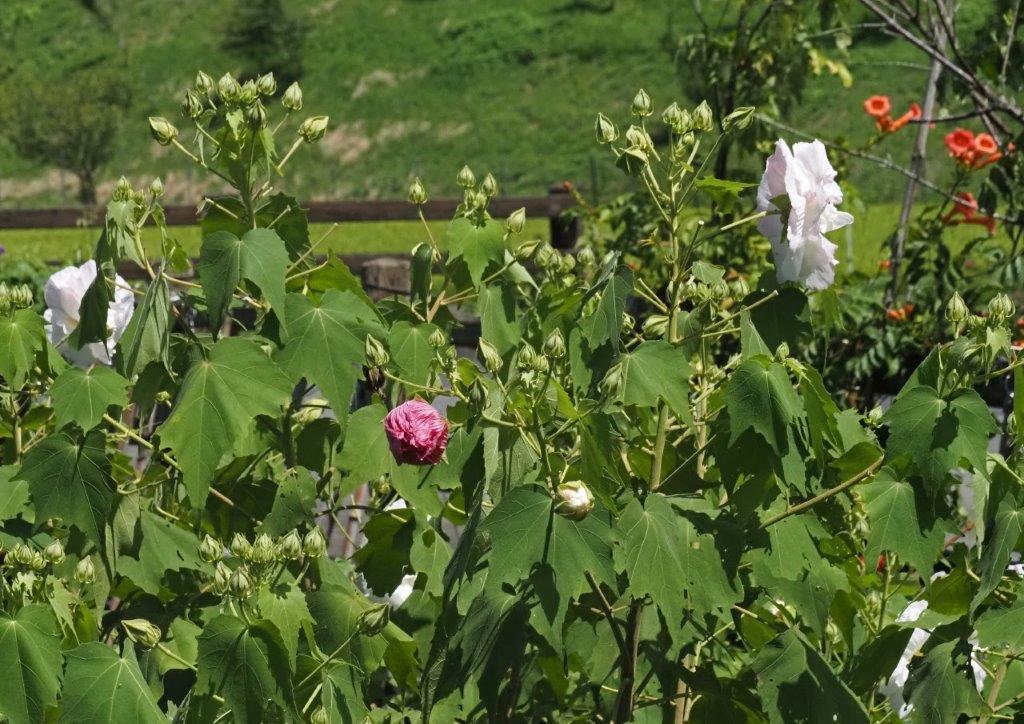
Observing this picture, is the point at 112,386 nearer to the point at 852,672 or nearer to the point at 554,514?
the point at 554,514

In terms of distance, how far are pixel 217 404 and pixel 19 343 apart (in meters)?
0.37

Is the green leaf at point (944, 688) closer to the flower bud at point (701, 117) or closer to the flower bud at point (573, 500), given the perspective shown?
the flower bud at point (573, 500)

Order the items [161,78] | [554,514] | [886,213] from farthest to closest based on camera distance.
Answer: [161,78], [886,213], [554,514]

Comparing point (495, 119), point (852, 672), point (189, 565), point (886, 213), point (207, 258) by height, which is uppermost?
point (207, 258)

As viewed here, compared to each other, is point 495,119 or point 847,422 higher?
point 847,422

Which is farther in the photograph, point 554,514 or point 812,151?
point 812,151

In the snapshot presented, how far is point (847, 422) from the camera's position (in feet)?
5.22

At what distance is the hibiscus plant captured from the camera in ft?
4.44

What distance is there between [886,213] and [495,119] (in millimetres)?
14823

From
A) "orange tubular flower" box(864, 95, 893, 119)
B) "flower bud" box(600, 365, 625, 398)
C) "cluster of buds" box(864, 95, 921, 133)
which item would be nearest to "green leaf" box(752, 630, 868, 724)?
"flower bud" box(600, 365, 625, 398)

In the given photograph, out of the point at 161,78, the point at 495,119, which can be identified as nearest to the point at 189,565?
the point at 495,119

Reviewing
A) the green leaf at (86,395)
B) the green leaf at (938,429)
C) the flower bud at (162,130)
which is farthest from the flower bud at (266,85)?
the green leaf at (938,429)

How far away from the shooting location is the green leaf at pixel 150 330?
4.80ft

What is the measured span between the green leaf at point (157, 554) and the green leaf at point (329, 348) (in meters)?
0.27
